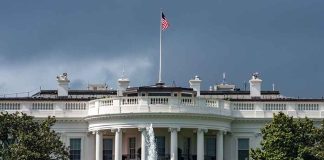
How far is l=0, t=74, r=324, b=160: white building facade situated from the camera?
83812mm

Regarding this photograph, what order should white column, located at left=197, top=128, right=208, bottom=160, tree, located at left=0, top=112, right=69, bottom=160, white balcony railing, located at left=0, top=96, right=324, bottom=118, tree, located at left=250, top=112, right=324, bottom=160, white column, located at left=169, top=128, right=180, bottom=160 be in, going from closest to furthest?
tree, located at left=0, top=112, right=69, bottom=160, tree, located at left=250, top=112, right=324, bottom=160, white column, located at left=169, top=128, right=180, bottom=160, white column, located at left=197, top=128, right=208, bottom=160, white balcony railing, located at left=0, top=96, right=324, bottom=118

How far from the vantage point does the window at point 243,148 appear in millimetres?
89125

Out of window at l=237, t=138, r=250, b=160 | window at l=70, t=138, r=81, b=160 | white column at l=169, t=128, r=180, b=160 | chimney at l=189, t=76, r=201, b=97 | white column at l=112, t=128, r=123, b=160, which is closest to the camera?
white column at l=169, t=128, r=180, b=160

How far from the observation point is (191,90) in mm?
87000

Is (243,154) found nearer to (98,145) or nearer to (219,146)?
(219,146)

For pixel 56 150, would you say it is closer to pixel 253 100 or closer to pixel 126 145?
pixel 126 145

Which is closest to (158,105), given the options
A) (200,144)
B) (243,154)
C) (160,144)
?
(160,144)

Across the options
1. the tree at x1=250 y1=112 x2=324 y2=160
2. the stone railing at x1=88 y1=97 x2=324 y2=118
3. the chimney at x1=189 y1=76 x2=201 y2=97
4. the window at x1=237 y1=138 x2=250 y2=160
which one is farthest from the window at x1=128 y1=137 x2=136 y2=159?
the tree at x1=250 y1=112 x2=324 y2=160

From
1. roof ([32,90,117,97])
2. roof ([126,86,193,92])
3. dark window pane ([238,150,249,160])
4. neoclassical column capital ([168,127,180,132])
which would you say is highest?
roof ([32,90,117,97])

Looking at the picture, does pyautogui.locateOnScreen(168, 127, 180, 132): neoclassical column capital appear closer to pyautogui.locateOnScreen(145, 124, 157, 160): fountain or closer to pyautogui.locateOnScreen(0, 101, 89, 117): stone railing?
pyautogui.locateOnScreen(145, 124, 157, 160): fountain

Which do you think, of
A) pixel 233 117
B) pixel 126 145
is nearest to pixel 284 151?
pixel 233 117

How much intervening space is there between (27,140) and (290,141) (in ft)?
65.9

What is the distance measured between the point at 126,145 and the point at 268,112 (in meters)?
12.7

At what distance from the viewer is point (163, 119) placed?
275 ft
